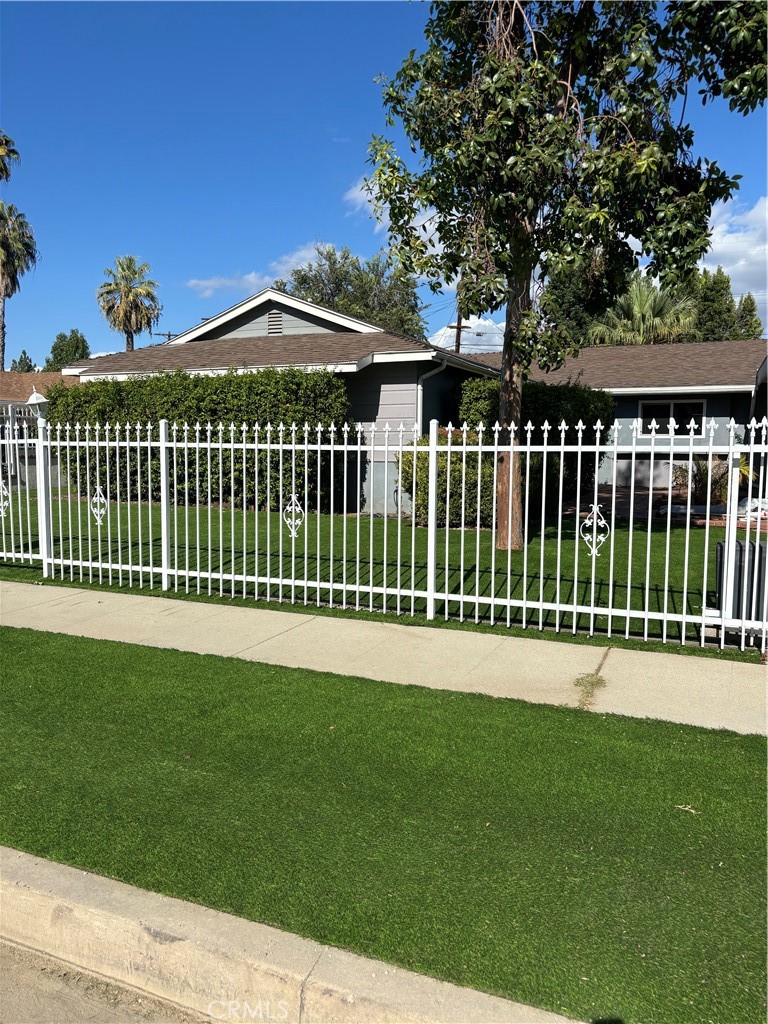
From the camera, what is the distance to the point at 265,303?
1948cm

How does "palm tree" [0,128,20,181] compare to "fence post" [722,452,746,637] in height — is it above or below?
above

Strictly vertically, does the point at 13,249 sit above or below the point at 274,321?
above

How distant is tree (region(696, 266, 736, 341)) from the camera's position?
137ft

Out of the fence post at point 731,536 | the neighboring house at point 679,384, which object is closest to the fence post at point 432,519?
the fence post at point 731,536

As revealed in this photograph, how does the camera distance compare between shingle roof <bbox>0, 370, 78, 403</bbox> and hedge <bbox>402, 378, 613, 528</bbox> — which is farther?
shingle roof <bbox>0, 370, 78, 403</bbox>

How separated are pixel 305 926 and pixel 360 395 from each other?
1434 centimetres

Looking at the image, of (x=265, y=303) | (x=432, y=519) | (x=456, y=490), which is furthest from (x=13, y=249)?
(x=432, y=519)

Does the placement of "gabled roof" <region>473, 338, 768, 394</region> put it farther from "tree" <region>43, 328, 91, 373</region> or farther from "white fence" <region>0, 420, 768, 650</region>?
"tree" <region>43, 328, 91, 373</region>

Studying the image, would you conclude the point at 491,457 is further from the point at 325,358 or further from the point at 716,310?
the point at 716,310

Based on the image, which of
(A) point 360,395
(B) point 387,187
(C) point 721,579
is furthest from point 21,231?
(C) point 721,579

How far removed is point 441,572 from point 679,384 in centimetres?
1438

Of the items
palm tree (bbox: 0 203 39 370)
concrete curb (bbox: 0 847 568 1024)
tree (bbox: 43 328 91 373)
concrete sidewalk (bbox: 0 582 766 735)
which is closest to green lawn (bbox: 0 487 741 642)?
concrete sidewalk (bbox: 0 582 766 735)

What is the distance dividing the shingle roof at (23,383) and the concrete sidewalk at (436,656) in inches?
1101

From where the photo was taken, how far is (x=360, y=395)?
16547mm
